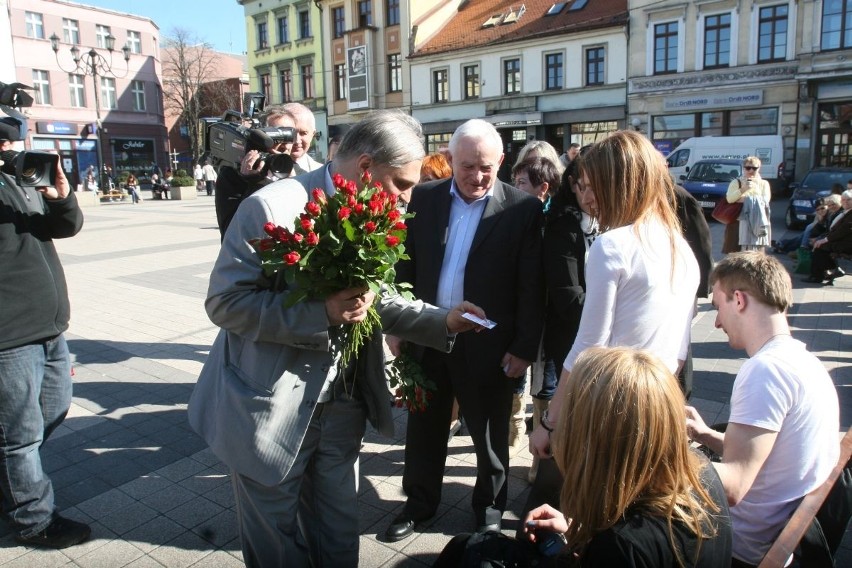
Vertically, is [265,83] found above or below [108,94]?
above

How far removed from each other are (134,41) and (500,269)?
50830mm

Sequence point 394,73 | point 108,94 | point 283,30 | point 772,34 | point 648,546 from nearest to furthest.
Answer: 1. point 648,546
2. point 772,34
3. point 394,73
4. point 283,30
5. point 108,94

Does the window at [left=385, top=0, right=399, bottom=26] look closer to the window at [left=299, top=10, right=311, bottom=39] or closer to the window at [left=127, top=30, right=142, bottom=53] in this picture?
the window at [left=299, top=10, right=311, bottom=39]

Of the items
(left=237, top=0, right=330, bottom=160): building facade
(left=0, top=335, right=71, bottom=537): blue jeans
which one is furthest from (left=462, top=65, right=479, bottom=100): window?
(left=0, top=335, right=71, bottom=537): blue jeans

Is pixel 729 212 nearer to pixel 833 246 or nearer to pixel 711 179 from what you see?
pixel 833 246

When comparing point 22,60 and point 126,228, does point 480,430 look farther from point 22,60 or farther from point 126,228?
point 22,60

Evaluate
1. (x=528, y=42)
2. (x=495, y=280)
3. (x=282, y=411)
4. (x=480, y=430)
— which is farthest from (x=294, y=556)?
(x=528, y=42)

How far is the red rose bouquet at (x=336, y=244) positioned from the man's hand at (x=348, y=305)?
0.9 inches

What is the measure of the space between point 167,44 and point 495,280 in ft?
182

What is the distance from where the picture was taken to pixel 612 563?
152cm

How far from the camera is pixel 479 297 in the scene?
9.80 feet

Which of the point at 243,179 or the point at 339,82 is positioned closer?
the point at 243,179

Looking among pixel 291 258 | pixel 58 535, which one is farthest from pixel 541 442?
pixel 58 535

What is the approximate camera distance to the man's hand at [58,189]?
289 cm
